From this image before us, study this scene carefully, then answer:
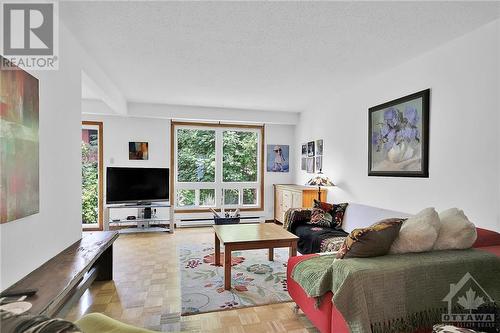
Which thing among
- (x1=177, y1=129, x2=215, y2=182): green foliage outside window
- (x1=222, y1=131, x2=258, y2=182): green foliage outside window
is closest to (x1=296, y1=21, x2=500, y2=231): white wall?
(x1=222, y1=131, x2=258, y2=182): green foliage outside window

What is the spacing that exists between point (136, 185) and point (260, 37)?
12.4ft

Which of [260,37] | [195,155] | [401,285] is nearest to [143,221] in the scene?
[195,155]

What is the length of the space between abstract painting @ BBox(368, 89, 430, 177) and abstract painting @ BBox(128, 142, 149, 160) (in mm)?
4264

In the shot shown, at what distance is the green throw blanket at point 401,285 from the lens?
1.45m

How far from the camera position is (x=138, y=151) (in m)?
5.50

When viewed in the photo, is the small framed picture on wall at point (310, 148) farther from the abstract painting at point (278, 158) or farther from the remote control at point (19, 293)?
the remote control at point (19, 293)

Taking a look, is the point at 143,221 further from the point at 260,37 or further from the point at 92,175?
the point at 260,37

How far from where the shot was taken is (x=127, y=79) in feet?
12.5

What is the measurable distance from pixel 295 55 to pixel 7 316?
3.02 meters

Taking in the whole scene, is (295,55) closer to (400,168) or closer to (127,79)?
(400,168)

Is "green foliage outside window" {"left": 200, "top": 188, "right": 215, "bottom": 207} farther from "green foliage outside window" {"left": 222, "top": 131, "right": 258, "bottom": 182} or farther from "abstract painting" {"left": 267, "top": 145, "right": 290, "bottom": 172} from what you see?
"abstract painting" {"left": 267, "top": 145, "right": 290, "bottom": 172}

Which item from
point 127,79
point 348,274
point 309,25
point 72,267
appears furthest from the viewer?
point 127,79

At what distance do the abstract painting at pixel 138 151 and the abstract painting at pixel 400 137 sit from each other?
4264 mm

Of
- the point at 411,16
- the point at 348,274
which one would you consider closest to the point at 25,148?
the point at 348,274
